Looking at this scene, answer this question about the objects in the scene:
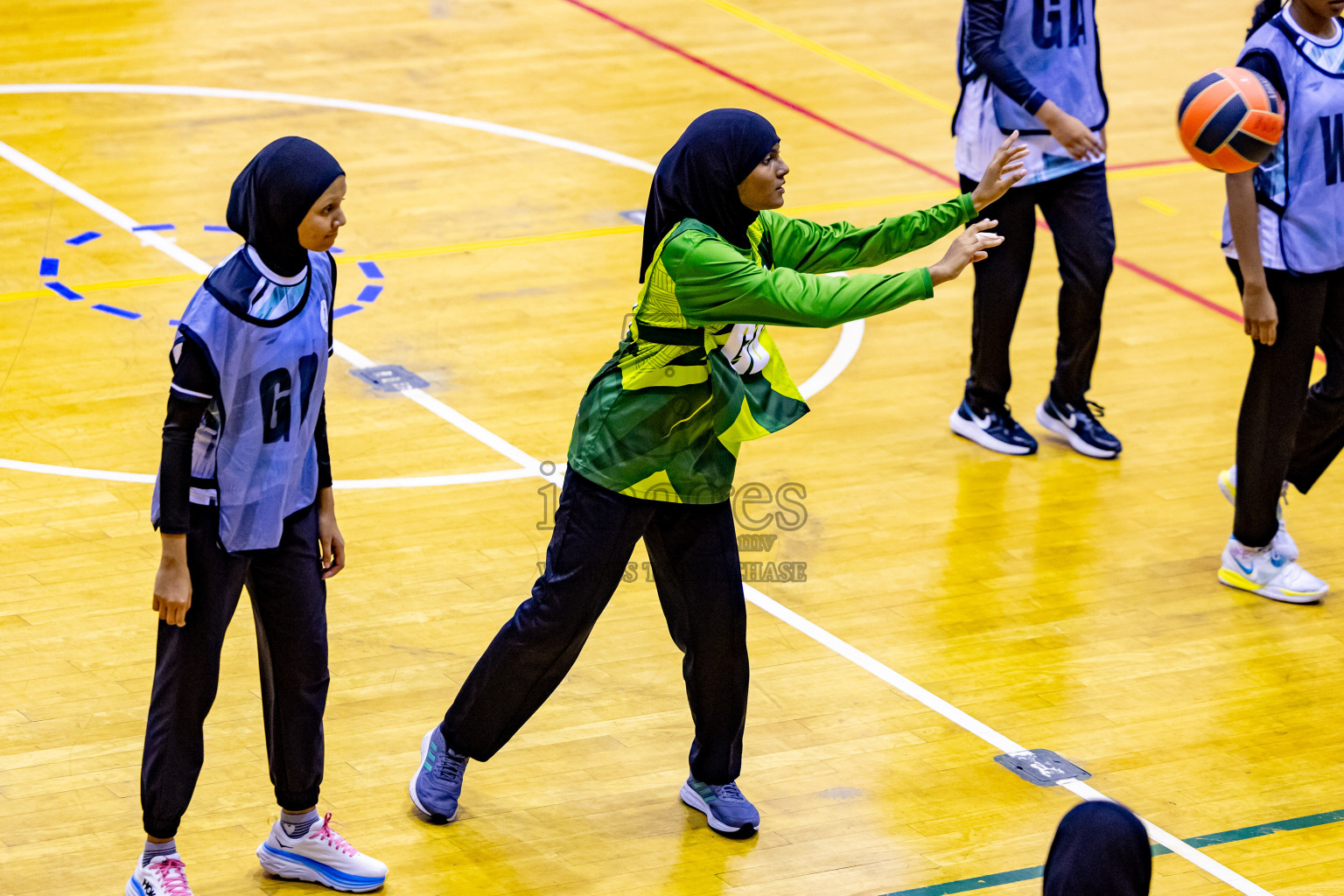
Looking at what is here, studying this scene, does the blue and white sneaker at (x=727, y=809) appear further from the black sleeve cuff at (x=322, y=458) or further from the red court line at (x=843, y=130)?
the red court line at (x=843, y=130)

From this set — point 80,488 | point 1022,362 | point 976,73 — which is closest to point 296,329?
point 80,488

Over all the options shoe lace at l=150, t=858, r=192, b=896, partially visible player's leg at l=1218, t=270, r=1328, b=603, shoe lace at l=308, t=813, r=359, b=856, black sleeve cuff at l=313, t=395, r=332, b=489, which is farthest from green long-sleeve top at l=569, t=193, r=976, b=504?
partially visible player's leg at l=1218, t=270, r=1328, b=603

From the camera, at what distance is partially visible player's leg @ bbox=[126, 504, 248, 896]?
443 centimetres

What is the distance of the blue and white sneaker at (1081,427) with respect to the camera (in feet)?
25.3

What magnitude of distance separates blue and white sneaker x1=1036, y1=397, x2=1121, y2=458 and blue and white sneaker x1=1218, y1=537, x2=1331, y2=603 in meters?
1.03

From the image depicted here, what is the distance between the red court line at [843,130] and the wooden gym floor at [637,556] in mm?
48

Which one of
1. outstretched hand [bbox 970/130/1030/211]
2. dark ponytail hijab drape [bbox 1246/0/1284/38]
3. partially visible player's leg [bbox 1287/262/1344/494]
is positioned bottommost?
partially visible player's leg [bbox 1287/262/1344/494]

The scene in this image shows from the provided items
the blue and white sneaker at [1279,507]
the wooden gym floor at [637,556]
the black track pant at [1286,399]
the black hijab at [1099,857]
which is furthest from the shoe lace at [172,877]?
the blue and white sneaker at [1279,507]

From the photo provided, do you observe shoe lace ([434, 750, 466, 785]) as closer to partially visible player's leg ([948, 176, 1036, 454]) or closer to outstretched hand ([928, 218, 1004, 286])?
outstretched hand ([928, 218, 1004, 286])

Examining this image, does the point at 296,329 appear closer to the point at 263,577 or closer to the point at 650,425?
the point at 263,577

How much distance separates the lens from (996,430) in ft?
25.5

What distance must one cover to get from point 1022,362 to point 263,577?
477cm

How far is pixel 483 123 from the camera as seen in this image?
439 inches

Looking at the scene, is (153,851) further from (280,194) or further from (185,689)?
(280,194)
